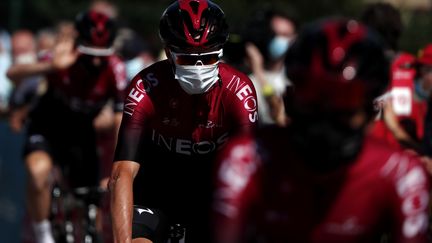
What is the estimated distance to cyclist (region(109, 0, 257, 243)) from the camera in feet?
16.8

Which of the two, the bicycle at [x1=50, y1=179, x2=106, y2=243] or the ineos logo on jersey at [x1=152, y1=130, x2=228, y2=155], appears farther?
the bicycle at [x1=50, y1=179, x2=106, y2=243]

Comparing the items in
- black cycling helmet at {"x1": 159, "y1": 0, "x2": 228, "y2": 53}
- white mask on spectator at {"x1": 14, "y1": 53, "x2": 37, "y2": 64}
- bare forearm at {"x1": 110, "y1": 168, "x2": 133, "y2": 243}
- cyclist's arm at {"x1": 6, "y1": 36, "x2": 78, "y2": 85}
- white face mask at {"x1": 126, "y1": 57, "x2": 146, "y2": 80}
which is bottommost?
white mask on spectator at {"x1": 14, "y1": 53, "x2": 37, "y2": 64}

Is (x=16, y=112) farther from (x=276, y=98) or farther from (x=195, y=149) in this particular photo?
(x=195, y=149)

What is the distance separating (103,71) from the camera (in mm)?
8758

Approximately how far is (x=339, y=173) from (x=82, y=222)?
20.4 feet

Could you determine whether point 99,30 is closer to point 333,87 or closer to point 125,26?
point 125,26

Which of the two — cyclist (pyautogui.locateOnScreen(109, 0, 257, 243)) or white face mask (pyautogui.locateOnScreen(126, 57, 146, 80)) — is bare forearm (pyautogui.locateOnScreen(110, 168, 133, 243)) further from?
white face mask (pyautogui.locateOnScreen(126, 57, 146, 80))

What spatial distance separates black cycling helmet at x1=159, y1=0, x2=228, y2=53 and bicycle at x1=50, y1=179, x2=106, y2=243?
4.18 meters

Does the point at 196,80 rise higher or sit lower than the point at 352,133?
lower

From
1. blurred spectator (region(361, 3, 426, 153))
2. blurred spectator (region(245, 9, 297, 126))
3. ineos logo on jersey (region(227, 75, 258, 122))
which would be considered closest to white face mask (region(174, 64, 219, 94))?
ineos logo on jersey (region(227, 75, 258, 122))

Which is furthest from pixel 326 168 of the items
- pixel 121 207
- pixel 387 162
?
pixel 121 207

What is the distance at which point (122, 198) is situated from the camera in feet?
15.7

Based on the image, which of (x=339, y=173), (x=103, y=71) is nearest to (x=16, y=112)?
(x=103, y=71)

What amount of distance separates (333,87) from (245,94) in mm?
2063
